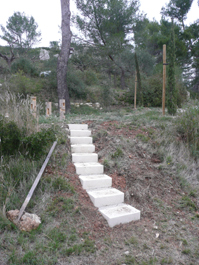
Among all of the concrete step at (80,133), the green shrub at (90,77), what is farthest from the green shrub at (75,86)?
the concrete step at (80,133)

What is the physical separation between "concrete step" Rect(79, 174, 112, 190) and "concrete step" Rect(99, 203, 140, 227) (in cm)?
47

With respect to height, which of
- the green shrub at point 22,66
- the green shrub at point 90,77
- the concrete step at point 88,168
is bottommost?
the concrete step at point 88,168

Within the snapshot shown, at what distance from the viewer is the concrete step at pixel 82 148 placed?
4.39 metres

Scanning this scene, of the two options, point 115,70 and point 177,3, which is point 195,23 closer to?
point 177,3

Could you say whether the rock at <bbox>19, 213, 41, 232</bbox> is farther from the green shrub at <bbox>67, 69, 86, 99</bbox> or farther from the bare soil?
the green shrub at <bbox>67, 69, 86, 99</bbox>

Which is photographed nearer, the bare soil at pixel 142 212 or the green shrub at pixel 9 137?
the bare soil at pixel 142 212

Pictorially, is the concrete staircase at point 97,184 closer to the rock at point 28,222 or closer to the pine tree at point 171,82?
the rock at point 28,222

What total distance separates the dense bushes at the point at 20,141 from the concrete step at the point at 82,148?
773 mm

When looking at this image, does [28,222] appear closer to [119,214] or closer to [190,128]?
[119,214]

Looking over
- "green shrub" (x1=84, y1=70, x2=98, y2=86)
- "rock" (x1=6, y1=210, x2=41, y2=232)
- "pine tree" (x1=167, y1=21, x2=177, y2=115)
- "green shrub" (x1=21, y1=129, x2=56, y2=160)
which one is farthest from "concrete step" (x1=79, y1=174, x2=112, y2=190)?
"green shrub" (x1=84, y1=70, x2=98, y2=86)

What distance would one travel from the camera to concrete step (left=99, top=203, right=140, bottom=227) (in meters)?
2.87

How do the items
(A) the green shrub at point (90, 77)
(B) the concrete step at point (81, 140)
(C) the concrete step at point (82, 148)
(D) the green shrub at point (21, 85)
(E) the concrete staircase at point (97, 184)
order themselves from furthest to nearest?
1. (A) the green shrub at point (90, 77)
2. (D) the green shrub at point (21, 85)
3. (B) the concrete step at point (81, 140)
4. (C) the concrete step at point (82, 148)
5. (E) the concrete staircase at point (97, 184)

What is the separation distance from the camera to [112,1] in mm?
14219

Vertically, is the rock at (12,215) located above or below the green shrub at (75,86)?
below
